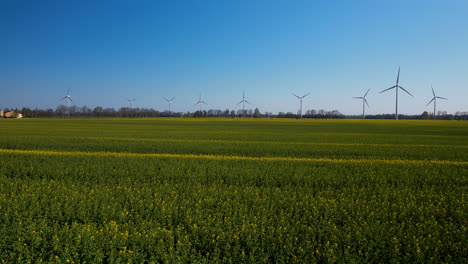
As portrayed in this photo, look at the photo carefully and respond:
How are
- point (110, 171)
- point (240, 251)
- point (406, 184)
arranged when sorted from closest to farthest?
point (240, 251)
point (406, 184)
point (110, 171)

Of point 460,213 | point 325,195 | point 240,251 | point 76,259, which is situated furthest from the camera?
point 325,195

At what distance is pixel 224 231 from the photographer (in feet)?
28.4

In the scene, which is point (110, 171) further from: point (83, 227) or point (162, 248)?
point (162, 248)

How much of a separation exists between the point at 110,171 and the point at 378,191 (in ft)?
43.9

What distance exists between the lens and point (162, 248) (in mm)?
7594

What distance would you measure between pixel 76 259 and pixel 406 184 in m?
14.6

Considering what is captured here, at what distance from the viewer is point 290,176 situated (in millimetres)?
16047

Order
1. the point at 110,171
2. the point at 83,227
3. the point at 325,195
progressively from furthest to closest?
1. the point at 110,171
2. the point at 325,195
3. the point at 83,227

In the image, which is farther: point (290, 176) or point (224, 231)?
point (290, 176)

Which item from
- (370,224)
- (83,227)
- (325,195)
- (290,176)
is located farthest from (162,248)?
(290,176)

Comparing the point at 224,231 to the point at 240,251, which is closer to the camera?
the point at 240,251

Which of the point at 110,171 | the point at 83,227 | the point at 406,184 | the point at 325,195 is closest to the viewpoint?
the point at 83,227

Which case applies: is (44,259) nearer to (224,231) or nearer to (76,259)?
(76,259)

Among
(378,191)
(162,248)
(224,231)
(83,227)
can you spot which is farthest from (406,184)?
(83,227)
